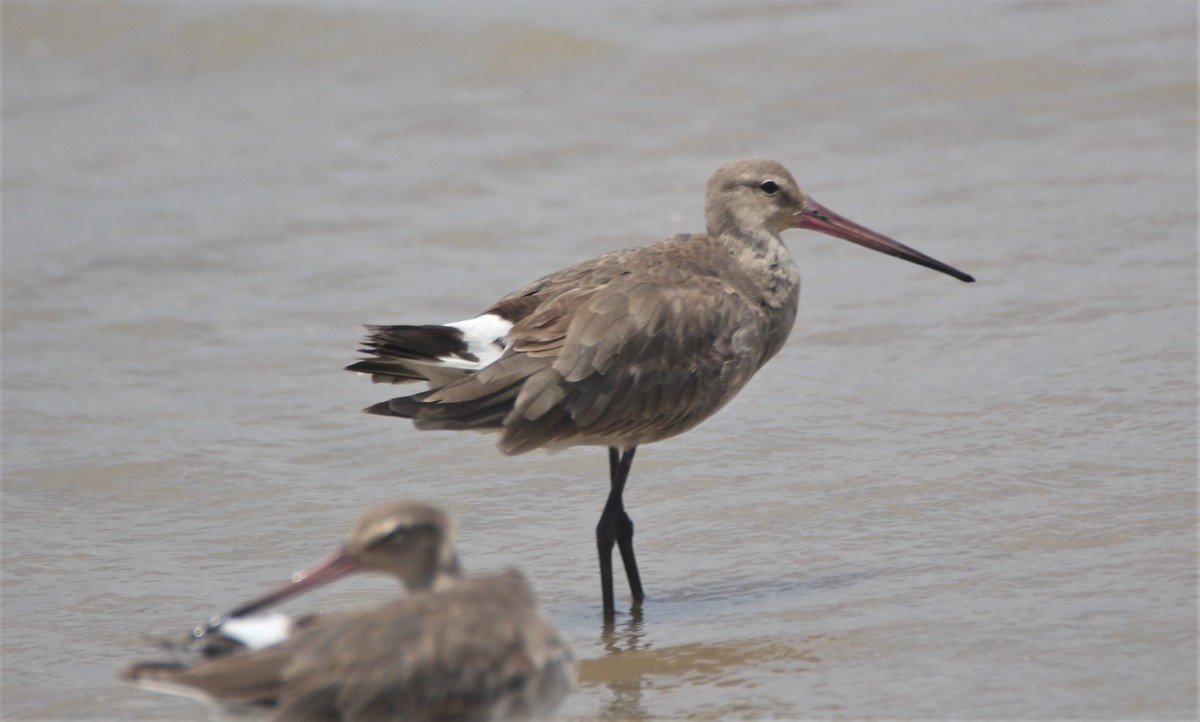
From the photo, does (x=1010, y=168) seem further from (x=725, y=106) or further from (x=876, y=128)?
(x=725, y=106)

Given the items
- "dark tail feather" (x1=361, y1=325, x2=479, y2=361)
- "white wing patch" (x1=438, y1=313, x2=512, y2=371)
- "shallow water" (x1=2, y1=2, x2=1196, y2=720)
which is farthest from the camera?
"white wing patch" (x1=438, y1=313, x2=512, y2=371)

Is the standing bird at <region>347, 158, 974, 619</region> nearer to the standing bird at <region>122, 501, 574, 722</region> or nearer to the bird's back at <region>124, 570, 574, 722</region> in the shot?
the standing bird at <region>122, 501, 574, 722</region>

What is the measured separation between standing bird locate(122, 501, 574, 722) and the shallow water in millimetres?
787

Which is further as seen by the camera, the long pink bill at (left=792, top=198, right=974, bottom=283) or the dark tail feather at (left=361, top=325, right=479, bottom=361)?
the long pink bill at (left=792, top=198, right=974, bottom=283)

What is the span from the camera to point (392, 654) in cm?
335

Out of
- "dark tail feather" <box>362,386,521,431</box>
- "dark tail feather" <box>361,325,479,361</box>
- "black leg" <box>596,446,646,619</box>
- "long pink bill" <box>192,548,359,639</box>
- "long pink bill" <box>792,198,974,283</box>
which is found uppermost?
"long pink bill" <box>792,198,974,283</box>

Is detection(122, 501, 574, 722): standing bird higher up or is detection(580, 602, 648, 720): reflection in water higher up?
detection(122, 501, 574, 722): standing bird

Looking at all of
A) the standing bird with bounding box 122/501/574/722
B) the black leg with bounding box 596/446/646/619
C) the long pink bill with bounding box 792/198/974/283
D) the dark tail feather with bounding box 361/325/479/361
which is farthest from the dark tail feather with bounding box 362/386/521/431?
the long pink bill with bounding box 792/198/974/283

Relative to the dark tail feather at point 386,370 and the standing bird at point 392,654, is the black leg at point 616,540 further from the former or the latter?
the standing bird at point 392,654

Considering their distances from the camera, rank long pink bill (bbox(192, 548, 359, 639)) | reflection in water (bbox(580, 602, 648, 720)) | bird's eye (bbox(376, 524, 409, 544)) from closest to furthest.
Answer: long pink bill (bbox(192, 548, 359, 639)) → bird's eye (bbox(376, 524, 409, 544)) → reflection in water (bbox(580, 602, 648, 720))

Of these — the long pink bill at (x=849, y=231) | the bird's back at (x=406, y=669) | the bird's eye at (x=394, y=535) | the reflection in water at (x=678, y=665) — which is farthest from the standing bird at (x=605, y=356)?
the bird's back at (x=406, y=669)

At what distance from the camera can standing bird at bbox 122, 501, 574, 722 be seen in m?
3.31

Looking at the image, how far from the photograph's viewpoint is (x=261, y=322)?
25.3 ft

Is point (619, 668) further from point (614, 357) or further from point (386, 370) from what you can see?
point (386, 370)
